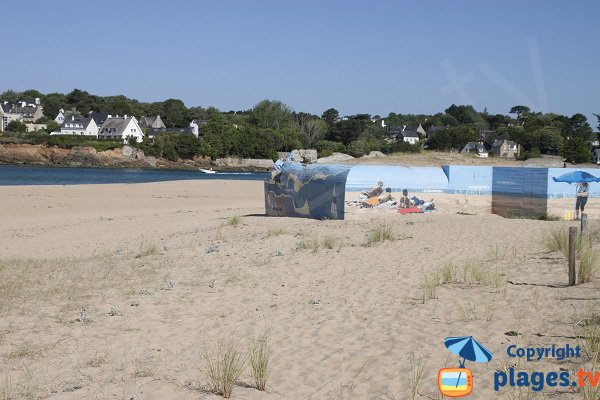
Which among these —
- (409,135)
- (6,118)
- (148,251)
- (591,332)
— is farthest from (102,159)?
(591,332)

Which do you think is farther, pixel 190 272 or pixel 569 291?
pixel 190 272

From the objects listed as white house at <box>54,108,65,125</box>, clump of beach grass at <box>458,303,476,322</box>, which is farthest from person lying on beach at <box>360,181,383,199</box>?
white house at <box>54,108,65,125</box>

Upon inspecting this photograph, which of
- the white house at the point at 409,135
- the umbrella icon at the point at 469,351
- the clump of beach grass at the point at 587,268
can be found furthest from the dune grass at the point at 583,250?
the white house at the point at 409,135

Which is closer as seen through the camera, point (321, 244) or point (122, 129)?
point (321, 244)

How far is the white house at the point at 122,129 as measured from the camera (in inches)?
4306

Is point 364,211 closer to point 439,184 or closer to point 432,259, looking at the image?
point 439,184

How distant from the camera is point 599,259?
384 inches

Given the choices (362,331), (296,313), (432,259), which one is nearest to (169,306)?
(296,313)

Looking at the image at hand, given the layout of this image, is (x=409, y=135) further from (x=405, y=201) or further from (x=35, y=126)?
(x=405, y=201)

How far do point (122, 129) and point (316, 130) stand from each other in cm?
3227

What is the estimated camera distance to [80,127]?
114938mm

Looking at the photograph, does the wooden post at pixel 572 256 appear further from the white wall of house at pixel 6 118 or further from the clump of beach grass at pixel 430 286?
the white wall of house at pixel 6 118

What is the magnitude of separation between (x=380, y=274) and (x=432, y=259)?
4.72 feet

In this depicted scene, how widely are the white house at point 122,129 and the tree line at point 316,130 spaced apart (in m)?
9.64
